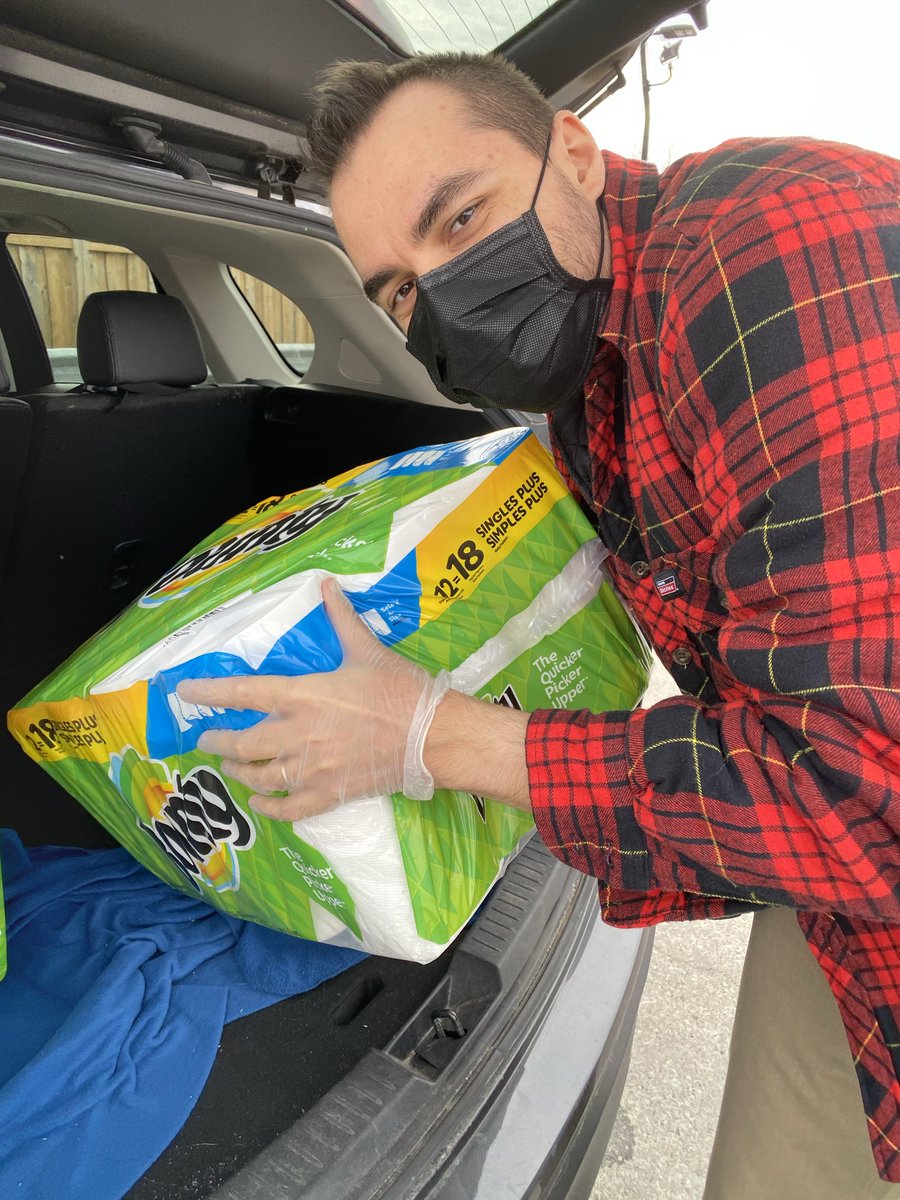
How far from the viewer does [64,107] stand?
1436mm

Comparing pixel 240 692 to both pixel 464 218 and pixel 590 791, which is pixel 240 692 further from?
pixel 464 218

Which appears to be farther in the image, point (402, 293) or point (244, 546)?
point (244, 546)

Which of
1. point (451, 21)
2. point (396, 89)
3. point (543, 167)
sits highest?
point (451, 21)

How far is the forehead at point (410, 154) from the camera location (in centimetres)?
103

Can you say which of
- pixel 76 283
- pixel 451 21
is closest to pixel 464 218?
pixel 451 21

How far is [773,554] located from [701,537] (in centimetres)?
21

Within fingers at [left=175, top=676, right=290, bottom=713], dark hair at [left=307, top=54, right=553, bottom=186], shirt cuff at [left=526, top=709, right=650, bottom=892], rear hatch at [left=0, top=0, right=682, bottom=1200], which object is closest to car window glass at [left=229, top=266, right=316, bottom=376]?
rear hatch at [left=0, top=0, right=682, bottom=1200]

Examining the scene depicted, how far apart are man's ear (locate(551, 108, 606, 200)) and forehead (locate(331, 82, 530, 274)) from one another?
0.20 feet

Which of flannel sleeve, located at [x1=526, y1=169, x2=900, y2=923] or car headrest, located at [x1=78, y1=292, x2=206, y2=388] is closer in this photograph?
flannel sleeve, located at [x1=526, y1=169, x2=900, y2=923]

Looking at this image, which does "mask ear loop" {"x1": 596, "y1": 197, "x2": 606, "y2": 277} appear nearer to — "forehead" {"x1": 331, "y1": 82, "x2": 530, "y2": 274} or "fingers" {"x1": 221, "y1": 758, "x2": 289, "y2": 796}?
"forehead" {"x1": 331, "y1": 82, "x2": 530, "y2": 274}

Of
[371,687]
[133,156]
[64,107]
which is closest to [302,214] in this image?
[133,156]

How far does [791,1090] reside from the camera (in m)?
1.19

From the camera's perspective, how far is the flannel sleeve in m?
0.71

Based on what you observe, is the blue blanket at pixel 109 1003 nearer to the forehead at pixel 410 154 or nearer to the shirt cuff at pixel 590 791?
the shirt cuff at pixel 590 791
